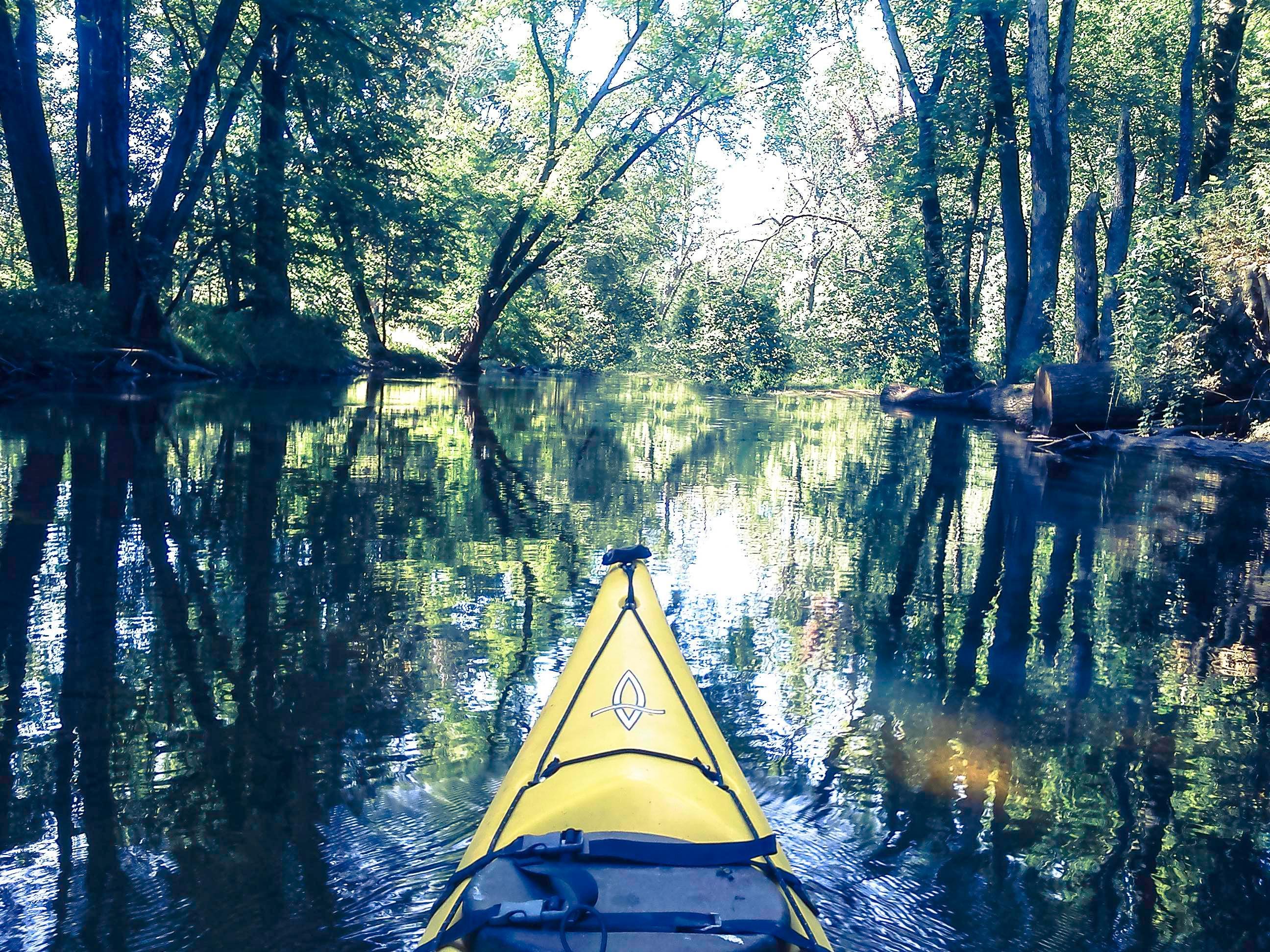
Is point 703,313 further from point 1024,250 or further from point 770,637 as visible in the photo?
point 770,637

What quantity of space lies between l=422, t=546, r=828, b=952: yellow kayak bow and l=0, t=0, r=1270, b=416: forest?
12.4 meters

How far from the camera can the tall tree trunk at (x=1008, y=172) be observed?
21422mm

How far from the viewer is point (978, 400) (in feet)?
73.2

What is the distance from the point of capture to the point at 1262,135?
18.7m

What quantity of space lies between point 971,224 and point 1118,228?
Answer: 6.58m

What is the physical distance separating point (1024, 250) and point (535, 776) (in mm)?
21630

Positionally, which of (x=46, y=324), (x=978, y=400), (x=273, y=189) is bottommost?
(x=978, y=400)

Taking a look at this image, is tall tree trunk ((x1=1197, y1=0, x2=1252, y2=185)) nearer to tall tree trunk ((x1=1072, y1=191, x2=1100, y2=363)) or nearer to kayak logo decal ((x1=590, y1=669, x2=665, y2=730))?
tall tree trunk ((x1=1072, y1=191, x2=1100, y2=363))

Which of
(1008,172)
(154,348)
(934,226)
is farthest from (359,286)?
(1008,172)

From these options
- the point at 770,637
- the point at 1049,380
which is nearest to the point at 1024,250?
the point at 1049,380

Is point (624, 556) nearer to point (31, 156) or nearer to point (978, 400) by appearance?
point (978, 400)

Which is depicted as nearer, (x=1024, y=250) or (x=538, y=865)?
(x=538, y=865)

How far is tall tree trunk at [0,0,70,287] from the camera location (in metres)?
19.7

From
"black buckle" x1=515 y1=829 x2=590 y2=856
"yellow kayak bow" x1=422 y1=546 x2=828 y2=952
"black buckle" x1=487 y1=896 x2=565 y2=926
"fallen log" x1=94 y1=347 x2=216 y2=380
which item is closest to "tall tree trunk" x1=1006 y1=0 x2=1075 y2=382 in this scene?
"fallen log" x1=94 y1=347 x2=216 y2=380
